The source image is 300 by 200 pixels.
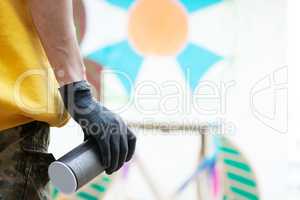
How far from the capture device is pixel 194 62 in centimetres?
191

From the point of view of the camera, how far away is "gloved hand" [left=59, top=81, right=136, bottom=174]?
73cm

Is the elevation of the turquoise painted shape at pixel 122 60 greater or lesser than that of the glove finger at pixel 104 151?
greater

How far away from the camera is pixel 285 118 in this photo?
6.25 feet

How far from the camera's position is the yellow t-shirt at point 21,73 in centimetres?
75

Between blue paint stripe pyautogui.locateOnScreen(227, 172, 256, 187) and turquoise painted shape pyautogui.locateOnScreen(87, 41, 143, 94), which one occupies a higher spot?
turquoise painted shape pyautogui.locateOnScreen(87, 41, 143, 94)

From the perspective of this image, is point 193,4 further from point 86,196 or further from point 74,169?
point 74,169

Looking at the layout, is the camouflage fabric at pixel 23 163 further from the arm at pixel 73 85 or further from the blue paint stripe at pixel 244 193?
the blue paint stripe at pixel 244 193

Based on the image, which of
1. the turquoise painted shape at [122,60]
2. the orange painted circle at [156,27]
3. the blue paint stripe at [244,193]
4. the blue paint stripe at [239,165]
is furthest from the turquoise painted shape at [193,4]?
the blue paint stripe at [244,193]

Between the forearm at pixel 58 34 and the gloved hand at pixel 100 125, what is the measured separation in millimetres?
22

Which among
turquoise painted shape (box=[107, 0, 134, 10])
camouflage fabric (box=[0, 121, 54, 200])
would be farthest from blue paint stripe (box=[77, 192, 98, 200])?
camouflage fabric (box=[0, 121, 54, 200])

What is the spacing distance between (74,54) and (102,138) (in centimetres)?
15

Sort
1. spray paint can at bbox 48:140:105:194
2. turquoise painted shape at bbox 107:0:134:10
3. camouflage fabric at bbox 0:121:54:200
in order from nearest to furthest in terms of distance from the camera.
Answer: spray paint can at bbox 48:140:105:194 → camouflage fabric at bbox 0:121:54:200 → turquoise painted shape at bbox 107:0:134:10

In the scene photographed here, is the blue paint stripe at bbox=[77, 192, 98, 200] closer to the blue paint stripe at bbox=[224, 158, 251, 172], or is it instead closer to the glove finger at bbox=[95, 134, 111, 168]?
the blue paint stripe at bbox=[224, 158, 251, 172]

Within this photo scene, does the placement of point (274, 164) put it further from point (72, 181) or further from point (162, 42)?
point (72, 181)
